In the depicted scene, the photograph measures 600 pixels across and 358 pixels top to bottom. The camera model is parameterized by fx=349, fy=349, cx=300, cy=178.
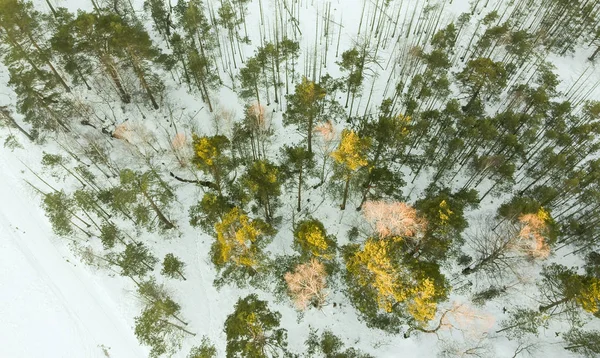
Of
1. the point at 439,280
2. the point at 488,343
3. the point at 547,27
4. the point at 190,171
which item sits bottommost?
the point at 488,343

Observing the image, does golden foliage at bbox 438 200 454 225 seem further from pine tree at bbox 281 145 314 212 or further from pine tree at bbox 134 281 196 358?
pine tree at bbox 134 281 196 358

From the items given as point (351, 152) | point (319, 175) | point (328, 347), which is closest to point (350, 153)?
point (351, 152)

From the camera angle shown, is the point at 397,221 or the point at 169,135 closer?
the point at 397,221

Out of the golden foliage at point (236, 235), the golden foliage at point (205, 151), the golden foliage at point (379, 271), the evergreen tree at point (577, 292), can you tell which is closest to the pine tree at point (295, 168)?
the golden foliage at point (205, 151)

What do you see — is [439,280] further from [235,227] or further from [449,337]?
[235,227]

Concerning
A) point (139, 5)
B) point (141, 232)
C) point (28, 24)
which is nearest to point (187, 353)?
point (141, 232)

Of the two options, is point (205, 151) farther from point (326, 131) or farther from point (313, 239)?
point (326, 131)
